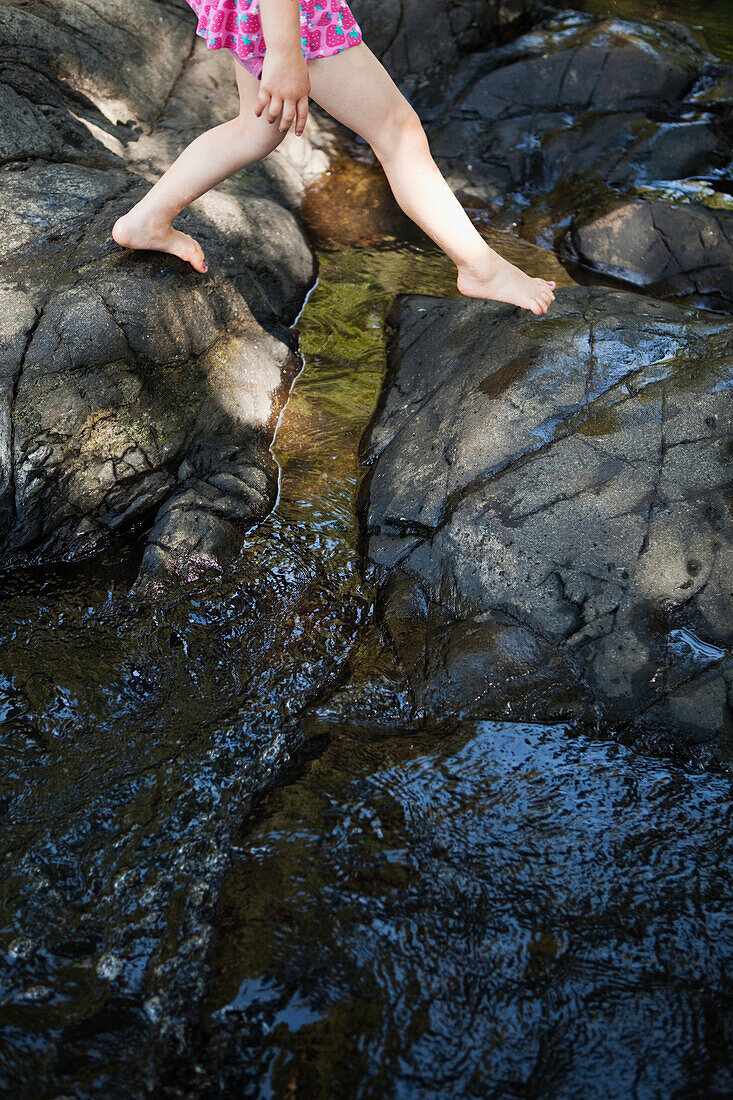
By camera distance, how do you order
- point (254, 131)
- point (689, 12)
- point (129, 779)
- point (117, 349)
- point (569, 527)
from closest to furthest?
point (129, 779)
point (569, 527)
point (254, 131)
point (117, 349)
point (689, 12)

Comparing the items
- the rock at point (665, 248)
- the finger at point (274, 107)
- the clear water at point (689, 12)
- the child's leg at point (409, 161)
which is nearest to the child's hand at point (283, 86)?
the finger at point (274, 107)

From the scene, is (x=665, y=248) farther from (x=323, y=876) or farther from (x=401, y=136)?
(x=323, y=876)

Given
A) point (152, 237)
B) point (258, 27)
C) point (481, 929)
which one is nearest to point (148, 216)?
point (152, 237)

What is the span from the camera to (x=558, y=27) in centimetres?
598

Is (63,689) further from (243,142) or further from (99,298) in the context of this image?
(243,142)

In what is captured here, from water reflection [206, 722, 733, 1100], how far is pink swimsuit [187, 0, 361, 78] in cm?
227

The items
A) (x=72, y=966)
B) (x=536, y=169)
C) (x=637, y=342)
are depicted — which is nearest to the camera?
(x=72, y=966)

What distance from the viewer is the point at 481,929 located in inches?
72.0

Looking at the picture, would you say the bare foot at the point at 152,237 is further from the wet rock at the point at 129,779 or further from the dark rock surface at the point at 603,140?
the dark rock surface at the point at 603,140

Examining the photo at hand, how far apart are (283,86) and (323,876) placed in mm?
2189

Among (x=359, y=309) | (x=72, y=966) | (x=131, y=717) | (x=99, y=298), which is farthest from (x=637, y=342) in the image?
(x=72, y=966)

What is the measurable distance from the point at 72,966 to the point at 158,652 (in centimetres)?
96

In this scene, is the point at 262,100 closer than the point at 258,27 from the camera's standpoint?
Yes

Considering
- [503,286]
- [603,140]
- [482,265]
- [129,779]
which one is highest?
[603,140]
